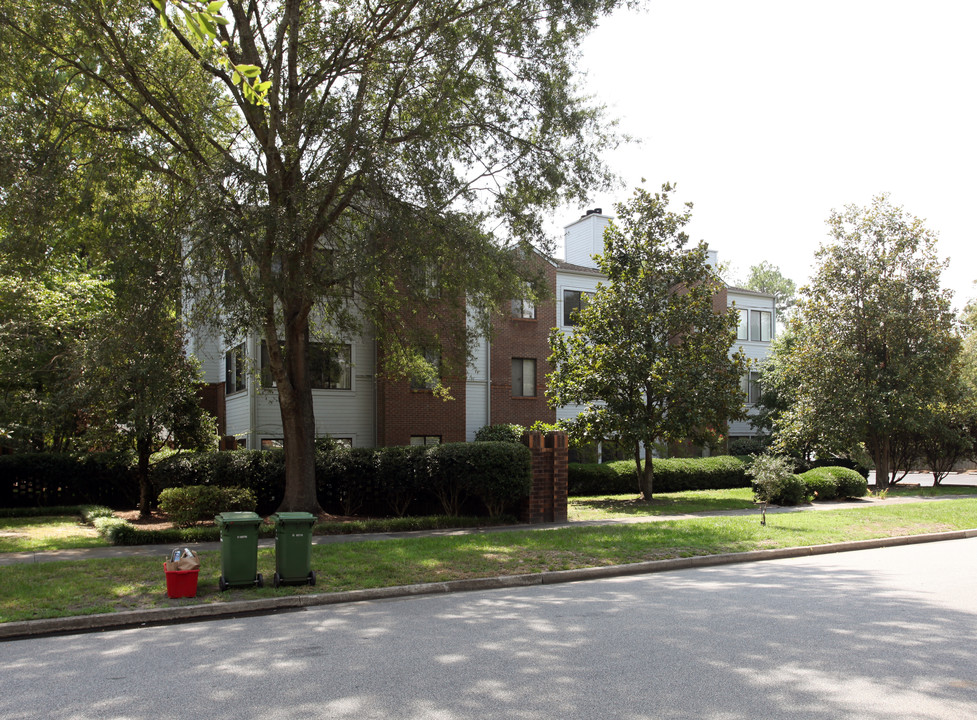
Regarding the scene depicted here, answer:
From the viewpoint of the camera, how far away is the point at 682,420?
21.0 m

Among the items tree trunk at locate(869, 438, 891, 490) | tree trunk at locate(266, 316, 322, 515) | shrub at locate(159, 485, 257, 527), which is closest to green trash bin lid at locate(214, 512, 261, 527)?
shrub at locate(159, 485, 257, 527)

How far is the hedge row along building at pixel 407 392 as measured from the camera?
23922 millimetres

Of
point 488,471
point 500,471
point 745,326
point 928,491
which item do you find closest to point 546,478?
point 500,471

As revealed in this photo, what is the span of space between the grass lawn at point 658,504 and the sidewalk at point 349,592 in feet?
5.69

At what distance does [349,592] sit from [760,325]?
33795 millimetres

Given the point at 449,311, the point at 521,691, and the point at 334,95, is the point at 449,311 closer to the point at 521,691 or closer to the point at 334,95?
the point at 334,95

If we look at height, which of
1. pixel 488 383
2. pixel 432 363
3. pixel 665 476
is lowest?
pixel 665 476

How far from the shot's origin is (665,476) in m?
26.2

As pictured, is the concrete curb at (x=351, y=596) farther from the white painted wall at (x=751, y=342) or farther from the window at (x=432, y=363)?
the white painted wall at (x=751, y=342)

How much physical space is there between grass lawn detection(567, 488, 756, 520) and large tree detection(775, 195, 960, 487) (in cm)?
503

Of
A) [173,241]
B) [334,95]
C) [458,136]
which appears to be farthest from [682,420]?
[173,241]

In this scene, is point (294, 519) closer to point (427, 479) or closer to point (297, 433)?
point (297, 433)

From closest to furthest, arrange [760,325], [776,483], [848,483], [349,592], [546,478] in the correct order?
[349,592] < [546,478] < [776,483] < [848,483] < [760,325]

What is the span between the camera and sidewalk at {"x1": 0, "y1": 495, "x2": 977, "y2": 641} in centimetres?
774
